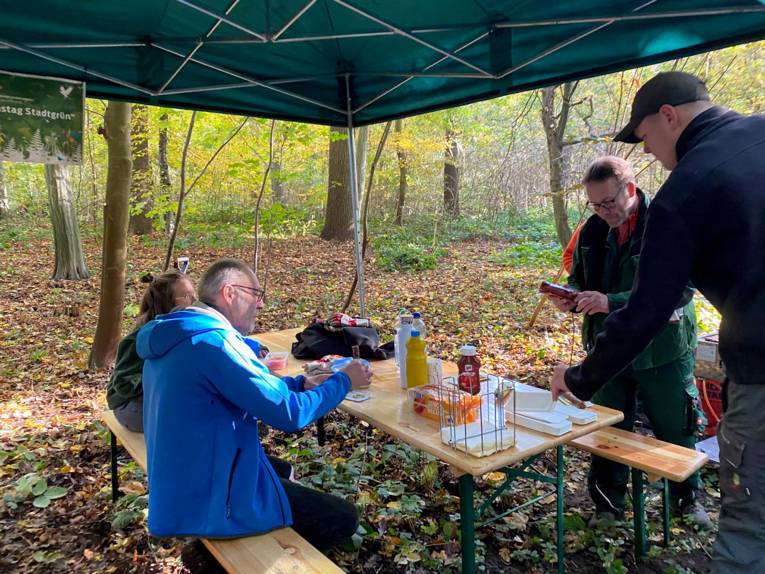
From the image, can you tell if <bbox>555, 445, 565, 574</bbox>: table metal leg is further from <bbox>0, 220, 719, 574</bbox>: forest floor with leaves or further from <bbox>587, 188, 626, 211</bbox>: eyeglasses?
<bbox>587, 188, 626, 211</bbox>: eyeglasses

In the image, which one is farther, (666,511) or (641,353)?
(666,511)

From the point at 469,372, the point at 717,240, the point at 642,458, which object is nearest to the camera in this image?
the point at 717,240

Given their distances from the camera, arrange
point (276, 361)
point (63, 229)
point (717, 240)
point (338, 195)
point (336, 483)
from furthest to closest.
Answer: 1. point (338, 195)
2. point (63, 229)
3. point (336, 483)
4. point (276, 361)
5. point (717, 240)

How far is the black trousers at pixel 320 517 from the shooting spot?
7.13 ft

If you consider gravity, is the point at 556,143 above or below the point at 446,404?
above

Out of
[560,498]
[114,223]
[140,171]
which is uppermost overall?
[140,171]

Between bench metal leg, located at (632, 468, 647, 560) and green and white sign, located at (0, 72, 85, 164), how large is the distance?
383cm

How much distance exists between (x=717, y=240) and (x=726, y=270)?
0.10 meters

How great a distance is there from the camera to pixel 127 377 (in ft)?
9.52

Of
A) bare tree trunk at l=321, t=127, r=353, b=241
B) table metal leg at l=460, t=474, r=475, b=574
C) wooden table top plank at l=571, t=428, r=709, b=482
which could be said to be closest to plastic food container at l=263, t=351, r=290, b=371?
table metal leg at l=460, t=474, r=475, b=574

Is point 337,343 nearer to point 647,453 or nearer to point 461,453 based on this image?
point 461,453

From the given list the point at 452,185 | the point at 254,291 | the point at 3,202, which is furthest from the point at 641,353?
the point at 3,202

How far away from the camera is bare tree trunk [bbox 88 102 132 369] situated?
17.0 feet

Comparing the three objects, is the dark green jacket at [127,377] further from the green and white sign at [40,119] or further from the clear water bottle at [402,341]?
the clear water bottle at [402,341]
